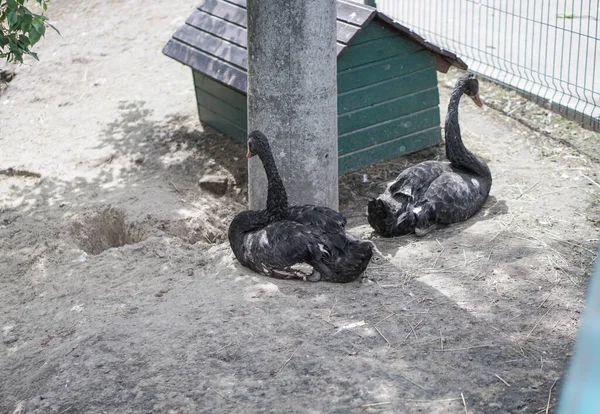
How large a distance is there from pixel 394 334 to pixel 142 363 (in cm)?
151

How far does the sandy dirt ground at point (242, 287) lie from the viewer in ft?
13.3

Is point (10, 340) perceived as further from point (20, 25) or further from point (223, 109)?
point (223, 109)

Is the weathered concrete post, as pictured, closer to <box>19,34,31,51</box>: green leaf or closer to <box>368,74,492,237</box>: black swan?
<box>368,74,492,237</box>: black swan

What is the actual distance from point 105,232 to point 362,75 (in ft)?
9.46

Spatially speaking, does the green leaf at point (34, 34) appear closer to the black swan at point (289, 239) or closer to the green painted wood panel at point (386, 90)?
the black swan at point (289, 239)

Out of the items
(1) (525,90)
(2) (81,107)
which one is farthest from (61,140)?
(1) (525,90)

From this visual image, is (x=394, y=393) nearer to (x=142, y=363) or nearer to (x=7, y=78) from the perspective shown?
(x=142, y=363)

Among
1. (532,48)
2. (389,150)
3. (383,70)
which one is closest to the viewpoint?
(383,70)

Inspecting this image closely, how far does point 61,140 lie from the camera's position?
8.78 meters

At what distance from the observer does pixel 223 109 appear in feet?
26.9

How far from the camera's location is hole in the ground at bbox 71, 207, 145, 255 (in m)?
6.70

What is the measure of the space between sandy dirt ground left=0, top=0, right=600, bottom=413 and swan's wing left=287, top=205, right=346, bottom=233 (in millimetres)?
422

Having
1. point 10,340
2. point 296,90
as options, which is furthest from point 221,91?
point 10,340

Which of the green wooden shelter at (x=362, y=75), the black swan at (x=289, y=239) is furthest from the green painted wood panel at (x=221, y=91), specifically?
the black swan at (x=289, y=239)
